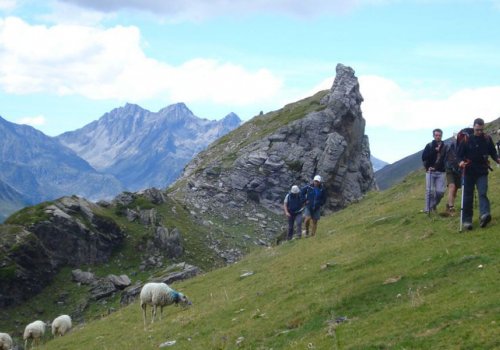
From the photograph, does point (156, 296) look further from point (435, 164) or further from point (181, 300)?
point (435, 164)

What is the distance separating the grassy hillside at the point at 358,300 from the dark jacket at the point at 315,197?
2463 mm

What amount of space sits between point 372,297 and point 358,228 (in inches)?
647

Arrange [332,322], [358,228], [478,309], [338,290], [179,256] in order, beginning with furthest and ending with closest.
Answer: [179,256] → [358,228] → [338,290] → [332,322] → [478,309]

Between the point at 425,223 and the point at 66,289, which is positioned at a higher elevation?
the point at 425,223

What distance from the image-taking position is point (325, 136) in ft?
295

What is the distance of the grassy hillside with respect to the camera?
14.6 m

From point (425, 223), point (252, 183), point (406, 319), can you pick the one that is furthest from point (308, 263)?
point (252, 183)

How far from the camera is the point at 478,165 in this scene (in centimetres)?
2284

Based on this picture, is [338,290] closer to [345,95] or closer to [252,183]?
[252,183]

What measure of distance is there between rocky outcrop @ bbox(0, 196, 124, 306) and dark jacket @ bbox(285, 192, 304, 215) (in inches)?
1095

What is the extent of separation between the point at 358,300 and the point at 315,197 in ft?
56.1

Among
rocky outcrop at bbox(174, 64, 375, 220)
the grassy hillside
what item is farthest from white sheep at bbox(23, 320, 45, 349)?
rocky outcrop at bbox(174, 64, 375, 220)

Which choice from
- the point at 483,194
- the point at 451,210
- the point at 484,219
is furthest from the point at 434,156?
the point at 484,219

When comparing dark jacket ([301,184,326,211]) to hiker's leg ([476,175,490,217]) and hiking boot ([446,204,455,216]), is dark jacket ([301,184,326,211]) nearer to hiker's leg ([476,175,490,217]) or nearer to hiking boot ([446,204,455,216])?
hiking boot ([446,204,455,216])
